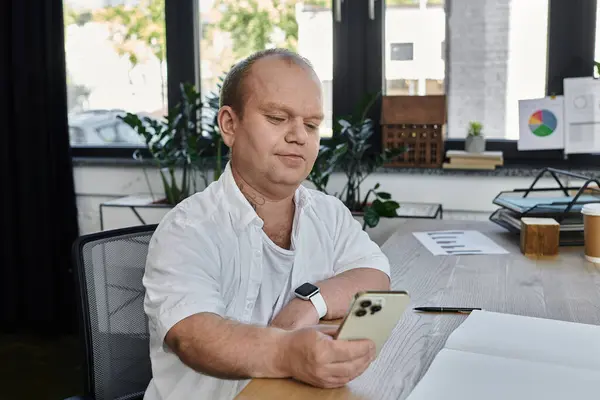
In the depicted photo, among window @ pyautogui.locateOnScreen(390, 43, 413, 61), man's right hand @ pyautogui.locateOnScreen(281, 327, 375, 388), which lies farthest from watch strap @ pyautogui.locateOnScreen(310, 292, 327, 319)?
window @ pyautogui.locateOnScreen(390, 43, 413, 61)

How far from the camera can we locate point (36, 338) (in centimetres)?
341

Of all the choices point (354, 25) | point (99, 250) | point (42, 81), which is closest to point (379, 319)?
point (99, 250)

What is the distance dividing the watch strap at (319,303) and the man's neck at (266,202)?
0.52 ft

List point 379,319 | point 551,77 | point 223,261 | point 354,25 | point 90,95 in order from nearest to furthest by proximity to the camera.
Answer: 1. point 379,319
2. point 223,261
3. point 551,77
4. point 354,25
5. point 90,95

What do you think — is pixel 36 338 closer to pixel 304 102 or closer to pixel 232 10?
pixel 232 10

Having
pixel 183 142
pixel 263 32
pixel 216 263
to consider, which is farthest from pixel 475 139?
pixel 216 263

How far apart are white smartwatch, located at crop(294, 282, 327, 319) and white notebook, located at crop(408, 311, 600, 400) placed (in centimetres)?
23

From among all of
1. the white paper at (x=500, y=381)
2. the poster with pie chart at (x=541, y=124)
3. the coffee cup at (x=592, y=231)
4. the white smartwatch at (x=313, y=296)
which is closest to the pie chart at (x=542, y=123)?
the poster with pie chart at (x=541, y=124)

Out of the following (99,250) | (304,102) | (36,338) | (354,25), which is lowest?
(36,338)

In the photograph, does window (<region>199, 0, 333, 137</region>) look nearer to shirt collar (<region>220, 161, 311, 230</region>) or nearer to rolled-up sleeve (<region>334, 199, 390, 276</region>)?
rolled-up sleeve (<region>334, 199, 390, 276</region>)

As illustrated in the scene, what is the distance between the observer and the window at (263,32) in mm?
3145

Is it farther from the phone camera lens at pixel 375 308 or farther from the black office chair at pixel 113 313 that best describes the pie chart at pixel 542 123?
the phone camera lens at pixel 375 308

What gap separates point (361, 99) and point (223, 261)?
1953 millimetres

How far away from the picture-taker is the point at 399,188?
302 cm
